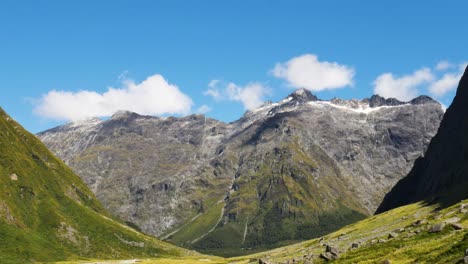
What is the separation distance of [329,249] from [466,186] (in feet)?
538

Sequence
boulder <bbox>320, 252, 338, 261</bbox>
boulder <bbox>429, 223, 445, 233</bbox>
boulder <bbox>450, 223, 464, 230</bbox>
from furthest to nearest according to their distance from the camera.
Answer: boulder <bbox>320, 252, 338, 261</bbox>
boulder <bbox>429, 223, 445, 233</bbox>
boulder <bbox>450, 223, 464, 230</bbox>

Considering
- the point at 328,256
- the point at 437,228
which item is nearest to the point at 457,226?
the point at 437,228

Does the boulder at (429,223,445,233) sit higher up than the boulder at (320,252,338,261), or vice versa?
the boulder at (429,223,445,233)

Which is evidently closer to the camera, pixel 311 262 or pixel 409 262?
pixel 409 262

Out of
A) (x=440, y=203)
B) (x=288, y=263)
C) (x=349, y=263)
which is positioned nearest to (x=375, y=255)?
(x=349, y=263)

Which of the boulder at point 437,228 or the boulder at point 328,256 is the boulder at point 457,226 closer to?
the boulder at point 437,228

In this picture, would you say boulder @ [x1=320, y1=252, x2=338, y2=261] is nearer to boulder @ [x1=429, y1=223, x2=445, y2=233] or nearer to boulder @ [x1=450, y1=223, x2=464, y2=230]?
boulder @ [x1=429, y1=223, x2=445, y2=233]

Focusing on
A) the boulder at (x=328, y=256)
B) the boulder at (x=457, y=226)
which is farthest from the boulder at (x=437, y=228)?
the boulder at (x=328, y=256)

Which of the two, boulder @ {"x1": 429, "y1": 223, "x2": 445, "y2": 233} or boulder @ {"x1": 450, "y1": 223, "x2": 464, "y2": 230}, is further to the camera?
boulder @ {"x1": 429, "y1": 223, "x2": 445, "y2": 233}

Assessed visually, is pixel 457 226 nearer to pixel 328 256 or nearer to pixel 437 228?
pixel 437 228

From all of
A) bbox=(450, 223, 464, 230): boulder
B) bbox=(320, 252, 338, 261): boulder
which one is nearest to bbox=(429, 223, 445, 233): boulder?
bbox=(450, 223, 464, 230): boulder

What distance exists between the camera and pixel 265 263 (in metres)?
66.1

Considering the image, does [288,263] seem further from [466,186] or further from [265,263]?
[466,186]

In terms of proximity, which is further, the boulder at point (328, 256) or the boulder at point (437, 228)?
the boulder at point (328, 256)
